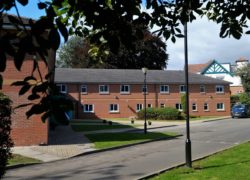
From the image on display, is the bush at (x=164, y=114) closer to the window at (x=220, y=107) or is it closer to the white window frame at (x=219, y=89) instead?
the window at (x=220, y=107)

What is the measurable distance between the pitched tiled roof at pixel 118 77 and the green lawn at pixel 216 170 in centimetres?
4360

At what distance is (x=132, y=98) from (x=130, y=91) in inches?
39.3

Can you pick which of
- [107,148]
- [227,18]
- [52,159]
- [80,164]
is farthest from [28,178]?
[227,18]

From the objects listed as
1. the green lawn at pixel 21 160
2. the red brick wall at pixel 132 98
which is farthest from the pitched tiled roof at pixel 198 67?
the green lawn at pixel 21 160

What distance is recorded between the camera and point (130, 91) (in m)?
60.3

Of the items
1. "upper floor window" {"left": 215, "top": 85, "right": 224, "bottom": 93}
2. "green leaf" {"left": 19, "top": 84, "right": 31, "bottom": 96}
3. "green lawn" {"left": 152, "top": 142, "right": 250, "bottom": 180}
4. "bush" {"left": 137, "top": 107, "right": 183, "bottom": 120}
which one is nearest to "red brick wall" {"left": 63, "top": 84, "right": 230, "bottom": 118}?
"upper floor window" {"left": 215, "top": 85, "right": 224, "bottom": 93}

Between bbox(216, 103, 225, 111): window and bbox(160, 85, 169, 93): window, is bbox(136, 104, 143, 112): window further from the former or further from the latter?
bbox(216, 103, 225, 111): window

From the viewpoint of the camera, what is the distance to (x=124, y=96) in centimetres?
6019

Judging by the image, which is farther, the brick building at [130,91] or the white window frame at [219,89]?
the white window frame at [219,89]

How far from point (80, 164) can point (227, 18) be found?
1122 cm

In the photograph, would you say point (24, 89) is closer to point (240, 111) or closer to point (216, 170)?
point (216, 170)

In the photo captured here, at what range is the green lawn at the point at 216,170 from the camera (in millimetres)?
11602

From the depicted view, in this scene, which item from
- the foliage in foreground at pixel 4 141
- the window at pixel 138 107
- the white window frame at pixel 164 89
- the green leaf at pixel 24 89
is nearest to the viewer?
the green leaf at pixel 24 89

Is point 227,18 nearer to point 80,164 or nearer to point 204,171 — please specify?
point 204,171
